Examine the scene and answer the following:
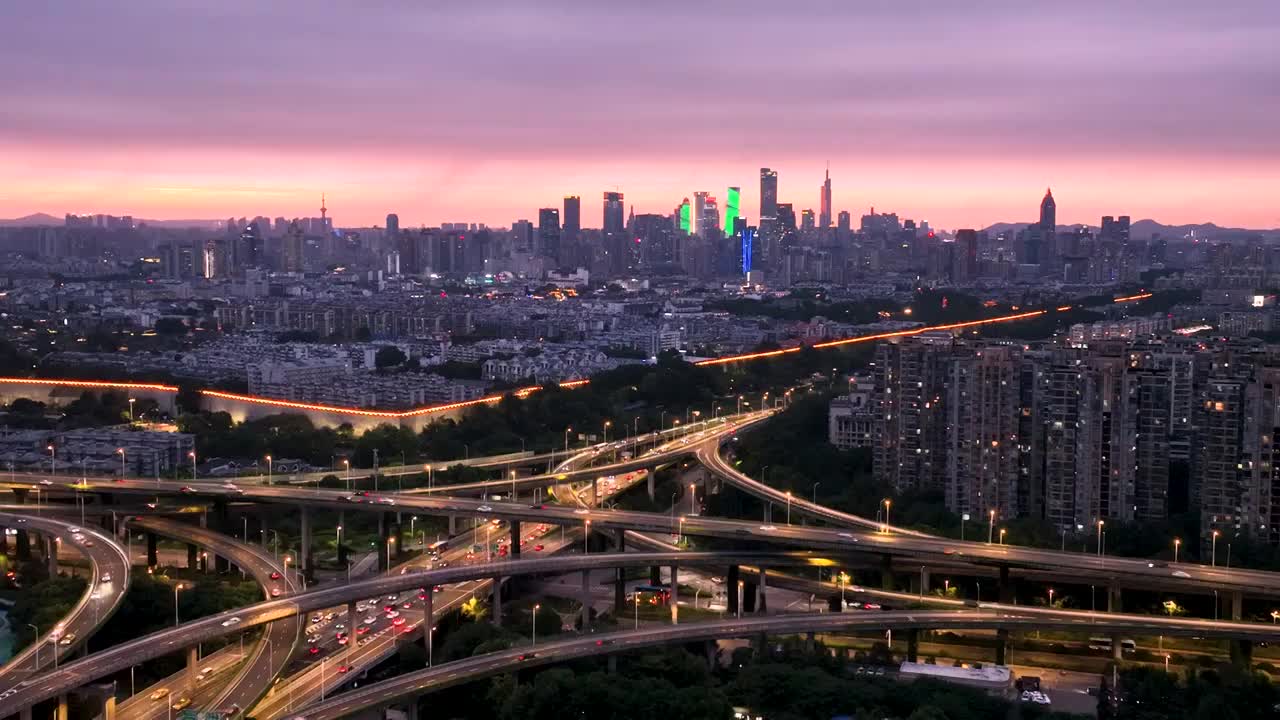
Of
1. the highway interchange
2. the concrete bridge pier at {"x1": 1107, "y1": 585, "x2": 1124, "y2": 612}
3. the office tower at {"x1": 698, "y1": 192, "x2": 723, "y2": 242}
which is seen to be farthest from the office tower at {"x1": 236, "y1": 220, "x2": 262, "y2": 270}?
the concrete bridge pier at {"x1": 1107, "y1": 585, "x2": 1124, "y2": 612}

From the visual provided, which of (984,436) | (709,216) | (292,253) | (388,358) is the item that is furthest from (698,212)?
(984,436)

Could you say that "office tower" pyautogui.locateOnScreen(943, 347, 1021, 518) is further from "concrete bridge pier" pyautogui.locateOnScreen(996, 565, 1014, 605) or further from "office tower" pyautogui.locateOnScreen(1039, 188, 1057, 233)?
"office tower" pyautogui.locateOnScreen(1039, 188, 1057, 233)

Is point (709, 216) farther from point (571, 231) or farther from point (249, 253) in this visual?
point (249, 253)

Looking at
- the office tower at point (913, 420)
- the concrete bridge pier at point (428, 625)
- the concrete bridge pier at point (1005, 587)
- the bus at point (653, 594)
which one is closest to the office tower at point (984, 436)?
the office tower at point (913, 420)

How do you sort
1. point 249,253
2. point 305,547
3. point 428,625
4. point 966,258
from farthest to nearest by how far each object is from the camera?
point 249,253 < point 966,258 < point 305,547 < point 428,625

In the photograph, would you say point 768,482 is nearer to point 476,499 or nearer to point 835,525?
point 835,525

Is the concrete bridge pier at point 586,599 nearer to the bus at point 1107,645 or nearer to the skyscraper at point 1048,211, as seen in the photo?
the bus at point 1107,645
